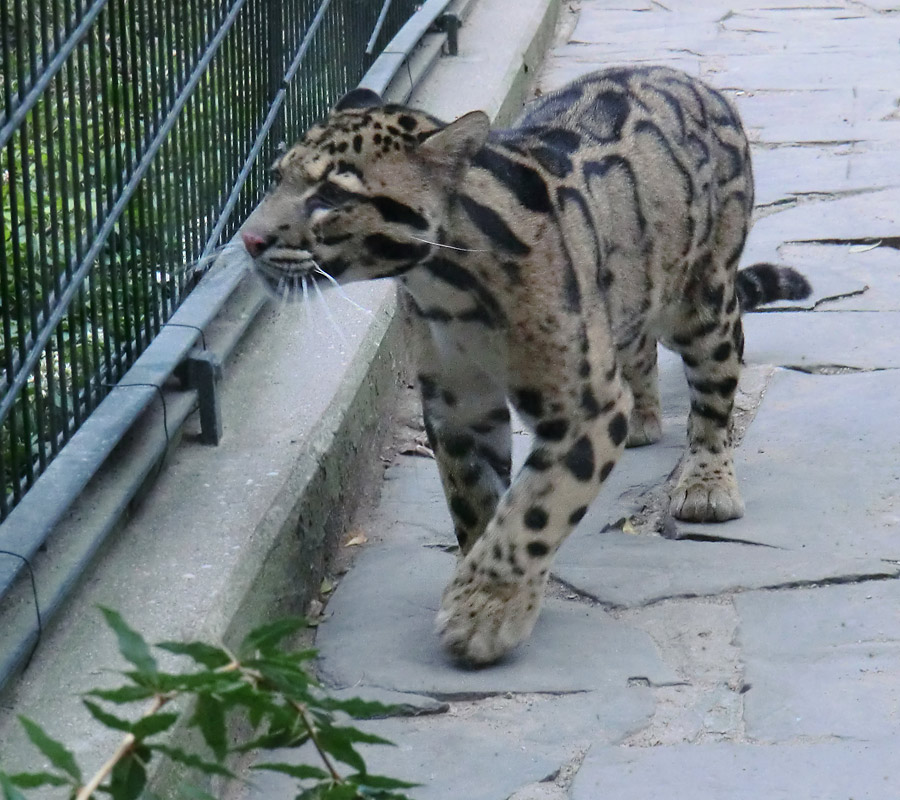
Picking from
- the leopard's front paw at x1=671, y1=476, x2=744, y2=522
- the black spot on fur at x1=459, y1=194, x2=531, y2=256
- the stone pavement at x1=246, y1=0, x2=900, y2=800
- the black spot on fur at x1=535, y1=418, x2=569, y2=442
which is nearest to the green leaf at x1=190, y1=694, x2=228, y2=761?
the stone pavement at x1=246, y1=0, x2=900, y2=800

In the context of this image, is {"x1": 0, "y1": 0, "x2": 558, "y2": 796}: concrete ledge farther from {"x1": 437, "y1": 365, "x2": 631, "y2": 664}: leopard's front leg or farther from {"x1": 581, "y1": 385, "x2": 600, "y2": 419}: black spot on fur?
{"x1": 581, "y1": 385, "x2": 600, "y2": 419}: black spot on fur

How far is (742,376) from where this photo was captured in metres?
5.92

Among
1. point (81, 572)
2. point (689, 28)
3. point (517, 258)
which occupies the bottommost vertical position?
point (689, 28)

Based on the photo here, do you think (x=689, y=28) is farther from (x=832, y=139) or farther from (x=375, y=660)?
(x=375, y=660)

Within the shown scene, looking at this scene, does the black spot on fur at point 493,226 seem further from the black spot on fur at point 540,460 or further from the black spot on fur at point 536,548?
the black spot on fur at point 536,548

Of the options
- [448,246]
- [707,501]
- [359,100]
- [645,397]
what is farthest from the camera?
[645,397]

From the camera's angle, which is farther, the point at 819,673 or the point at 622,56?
the point at 622,56

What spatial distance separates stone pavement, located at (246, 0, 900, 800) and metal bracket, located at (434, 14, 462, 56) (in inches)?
121

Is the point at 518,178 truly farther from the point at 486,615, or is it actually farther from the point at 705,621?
the point at 705,621

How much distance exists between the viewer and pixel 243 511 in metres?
4.12

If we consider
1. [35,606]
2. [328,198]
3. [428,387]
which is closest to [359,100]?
[328,198]

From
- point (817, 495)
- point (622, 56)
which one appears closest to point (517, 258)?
point (817, 495)

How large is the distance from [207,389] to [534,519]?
116 cm

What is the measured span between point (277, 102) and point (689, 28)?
5.85 meters
